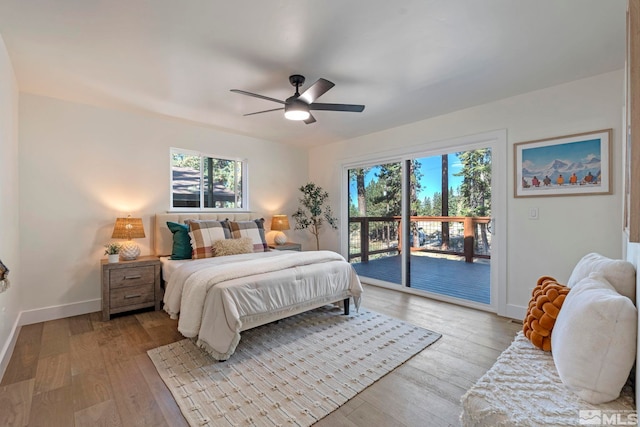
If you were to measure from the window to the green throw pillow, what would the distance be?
27.1 inches

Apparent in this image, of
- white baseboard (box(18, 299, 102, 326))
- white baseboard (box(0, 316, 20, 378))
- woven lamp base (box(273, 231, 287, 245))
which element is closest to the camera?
white baseboard (box(0, 316, 20, 378))

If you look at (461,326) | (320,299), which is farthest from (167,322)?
(461,326)

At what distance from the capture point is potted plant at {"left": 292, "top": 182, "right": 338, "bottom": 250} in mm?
5254

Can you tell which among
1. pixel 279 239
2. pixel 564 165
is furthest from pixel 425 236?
pixel 279 239

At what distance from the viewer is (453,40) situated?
83.8 inches

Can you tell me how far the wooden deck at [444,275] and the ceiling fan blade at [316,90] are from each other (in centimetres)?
287

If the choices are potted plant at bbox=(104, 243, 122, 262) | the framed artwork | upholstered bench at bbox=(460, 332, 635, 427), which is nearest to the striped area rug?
upholstered bench at bbox=(460, 332, 635, 427)

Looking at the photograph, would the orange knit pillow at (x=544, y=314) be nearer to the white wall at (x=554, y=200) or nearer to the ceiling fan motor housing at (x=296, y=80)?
the white wall at (x=554, y=200)

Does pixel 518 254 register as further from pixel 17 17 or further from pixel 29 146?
pixel 29 146

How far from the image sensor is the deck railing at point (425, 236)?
3816mm

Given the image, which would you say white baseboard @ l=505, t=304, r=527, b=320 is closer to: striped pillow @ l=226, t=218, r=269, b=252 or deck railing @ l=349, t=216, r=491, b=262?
deck railing @ l=349, t=216, r=491, b=262

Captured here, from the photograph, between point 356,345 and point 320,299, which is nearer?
point 356,345

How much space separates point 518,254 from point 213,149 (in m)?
4.32

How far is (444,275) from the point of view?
426 centimetres
